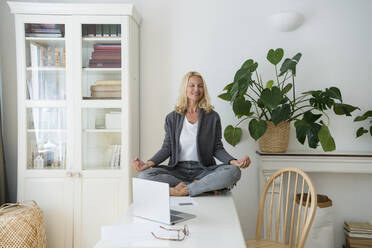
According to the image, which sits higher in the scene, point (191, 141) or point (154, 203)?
point (191, 141)

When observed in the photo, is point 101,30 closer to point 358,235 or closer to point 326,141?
point 326,141

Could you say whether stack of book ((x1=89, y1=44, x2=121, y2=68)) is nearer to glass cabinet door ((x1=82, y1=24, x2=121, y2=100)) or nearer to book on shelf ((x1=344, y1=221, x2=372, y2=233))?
glass cabinet door ((x1=82, y1=24, x2=121, y2=100))

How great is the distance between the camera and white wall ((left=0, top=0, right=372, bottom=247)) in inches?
110

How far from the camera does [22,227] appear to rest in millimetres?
2193

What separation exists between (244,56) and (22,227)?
7.47 ft

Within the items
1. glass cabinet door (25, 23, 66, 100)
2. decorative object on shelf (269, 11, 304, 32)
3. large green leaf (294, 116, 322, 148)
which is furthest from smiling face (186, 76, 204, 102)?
glass cabinet door (25, 23, 66, 100)

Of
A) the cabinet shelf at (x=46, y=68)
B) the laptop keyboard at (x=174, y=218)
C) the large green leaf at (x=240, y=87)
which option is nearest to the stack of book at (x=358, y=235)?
the large green leaf at (x=240, y=87)

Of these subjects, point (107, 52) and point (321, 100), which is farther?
point (107, 52)

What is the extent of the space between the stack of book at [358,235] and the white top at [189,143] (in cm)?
146

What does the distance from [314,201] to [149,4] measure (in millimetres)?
2272

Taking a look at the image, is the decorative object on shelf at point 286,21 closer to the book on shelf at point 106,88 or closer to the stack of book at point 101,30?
the stack of book at point 101,30

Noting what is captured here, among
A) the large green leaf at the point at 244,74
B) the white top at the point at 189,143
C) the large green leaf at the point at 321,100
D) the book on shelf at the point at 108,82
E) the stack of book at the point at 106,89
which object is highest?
the large green leaf at the point at 244,74

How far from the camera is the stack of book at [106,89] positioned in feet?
8.49

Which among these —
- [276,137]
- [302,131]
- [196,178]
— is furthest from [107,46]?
[302,131]
